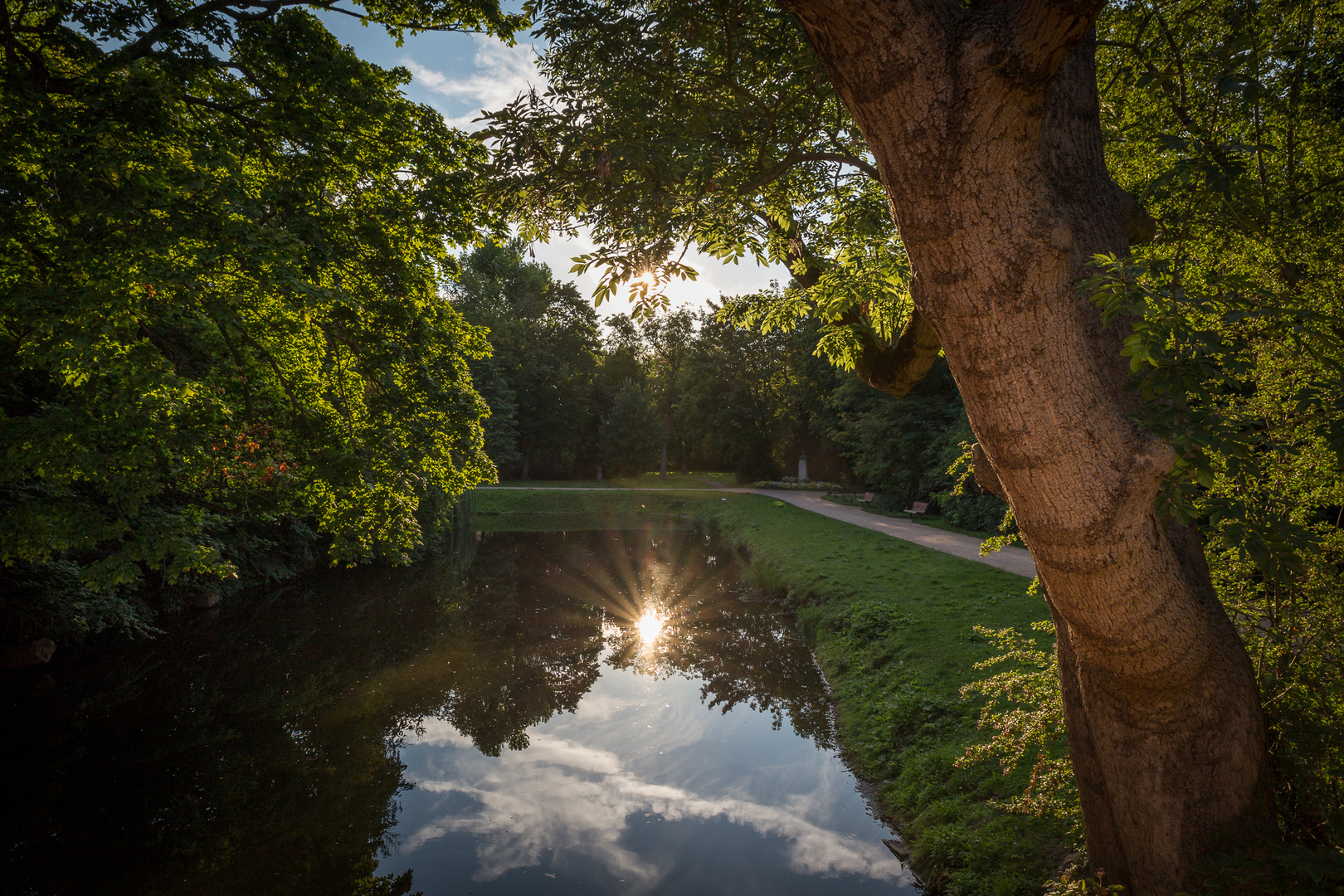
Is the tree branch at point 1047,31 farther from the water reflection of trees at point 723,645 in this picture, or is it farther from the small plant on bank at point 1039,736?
the water reflection of trees at point 723,645

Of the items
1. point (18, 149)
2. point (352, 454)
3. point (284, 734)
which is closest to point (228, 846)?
point (284, 734)

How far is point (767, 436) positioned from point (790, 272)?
35287mm

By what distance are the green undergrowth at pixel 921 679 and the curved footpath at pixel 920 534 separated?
0.52 m

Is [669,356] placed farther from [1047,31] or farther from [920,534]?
[1047,31]

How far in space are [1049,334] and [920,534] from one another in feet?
49.6

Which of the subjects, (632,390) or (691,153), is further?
(632,390)

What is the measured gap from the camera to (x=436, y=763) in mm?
7344

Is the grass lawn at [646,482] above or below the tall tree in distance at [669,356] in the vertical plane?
below

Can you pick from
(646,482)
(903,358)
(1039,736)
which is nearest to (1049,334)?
(903,358)

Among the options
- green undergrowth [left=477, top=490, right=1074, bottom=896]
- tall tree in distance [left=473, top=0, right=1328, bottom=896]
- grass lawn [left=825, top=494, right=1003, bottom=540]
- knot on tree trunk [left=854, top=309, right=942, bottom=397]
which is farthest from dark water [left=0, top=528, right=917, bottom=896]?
grass lawn [left=825, top=494, right=1003, bottom=540]

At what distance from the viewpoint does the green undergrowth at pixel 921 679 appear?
4516 mm

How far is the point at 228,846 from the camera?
5.55 meters

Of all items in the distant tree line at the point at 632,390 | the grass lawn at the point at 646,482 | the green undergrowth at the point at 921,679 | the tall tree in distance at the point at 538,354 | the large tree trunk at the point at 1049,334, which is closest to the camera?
the large tree trunk at the point at 1049,334

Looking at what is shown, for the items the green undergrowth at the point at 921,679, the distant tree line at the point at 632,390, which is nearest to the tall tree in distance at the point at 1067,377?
the green undergrowth at the point at 921,679
